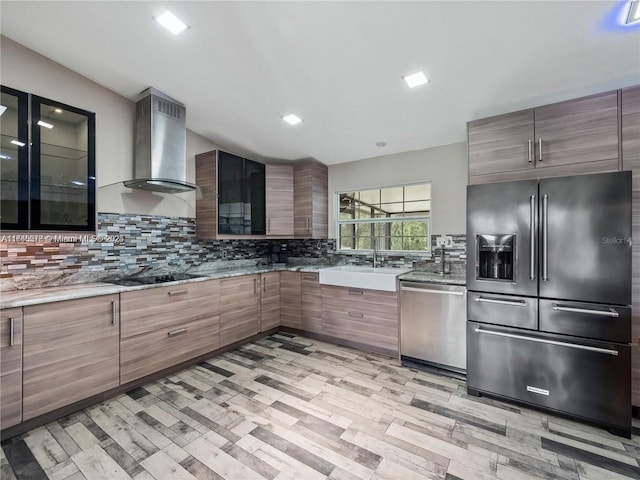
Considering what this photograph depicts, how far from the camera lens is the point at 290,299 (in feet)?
12.4

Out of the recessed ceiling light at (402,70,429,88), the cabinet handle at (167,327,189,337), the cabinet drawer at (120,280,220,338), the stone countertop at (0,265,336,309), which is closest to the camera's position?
the stone countertop at (0,265,336,309)

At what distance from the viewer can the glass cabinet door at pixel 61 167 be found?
212 cm

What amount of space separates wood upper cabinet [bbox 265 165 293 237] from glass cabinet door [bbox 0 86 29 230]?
2.38 metres

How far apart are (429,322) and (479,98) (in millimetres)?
2027

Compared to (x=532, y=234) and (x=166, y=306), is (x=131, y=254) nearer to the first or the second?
(x=166, y=306)

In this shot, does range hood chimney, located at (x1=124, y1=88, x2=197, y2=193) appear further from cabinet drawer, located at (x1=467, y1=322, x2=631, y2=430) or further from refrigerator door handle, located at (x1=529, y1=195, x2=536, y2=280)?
cabinet drawer, located at (x1=467, y1=322, x2=631, y2=430)

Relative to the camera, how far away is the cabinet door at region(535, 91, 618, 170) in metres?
2.03

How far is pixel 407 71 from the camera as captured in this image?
2195 mm

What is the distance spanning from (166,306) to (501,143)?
10.7ft

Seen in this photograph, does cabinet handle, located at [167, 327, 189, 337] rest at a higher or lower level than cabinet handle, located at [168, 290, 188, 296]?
lower

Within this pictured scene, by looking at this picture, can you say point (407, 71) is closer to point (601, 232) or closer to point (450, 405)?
point (601, 232)

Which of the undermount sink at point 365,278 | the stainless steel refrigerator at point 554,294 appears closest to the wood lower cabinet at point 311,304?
the undermount sink at point 365,278

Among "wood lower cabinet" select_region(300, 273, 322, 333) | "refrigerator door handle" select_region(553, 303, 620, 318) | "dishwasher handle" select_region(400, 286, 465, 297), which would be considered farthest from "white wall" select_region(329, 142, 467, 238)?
"wood lower cabinet" select_region(300, 273, 322, 333)

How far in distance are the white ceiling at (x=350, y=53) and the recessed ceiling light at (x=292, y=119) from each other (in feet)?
0.25
